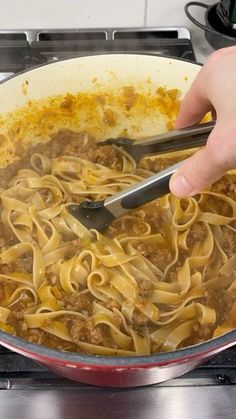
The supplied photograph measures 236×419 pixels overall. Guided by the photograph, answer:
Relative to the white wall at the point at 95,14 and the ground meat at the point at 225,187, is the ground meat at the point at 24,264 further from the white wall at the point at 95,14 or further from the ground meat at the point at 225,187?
the white wall at the point at 95,14

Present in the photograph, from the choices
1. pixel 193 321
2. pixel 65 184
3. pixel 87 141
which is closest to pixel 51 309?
pixel 193 321

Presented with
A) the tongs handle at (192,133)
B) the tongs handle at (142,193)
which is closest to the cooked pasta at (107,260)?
the tongs handle at (142,193)

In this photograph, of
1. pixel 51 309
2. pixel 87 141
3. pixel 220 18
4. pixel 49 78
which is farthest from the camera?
pixel 220 18

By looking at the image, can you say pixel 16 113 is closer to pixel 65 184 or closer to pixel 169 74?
pixel 65 184

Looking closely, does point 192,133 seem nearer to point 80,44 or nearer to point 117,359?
point 117,359

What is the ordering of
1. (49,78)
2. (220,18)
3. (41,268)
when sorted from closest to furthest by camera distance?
(41,268) < (49,78) < (220,18)

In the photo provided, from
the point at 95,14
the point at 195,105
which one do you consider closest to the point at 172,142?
the point at 195,105

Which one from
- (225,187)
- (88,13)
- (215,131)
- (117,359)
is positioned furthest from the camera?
(88,13)
